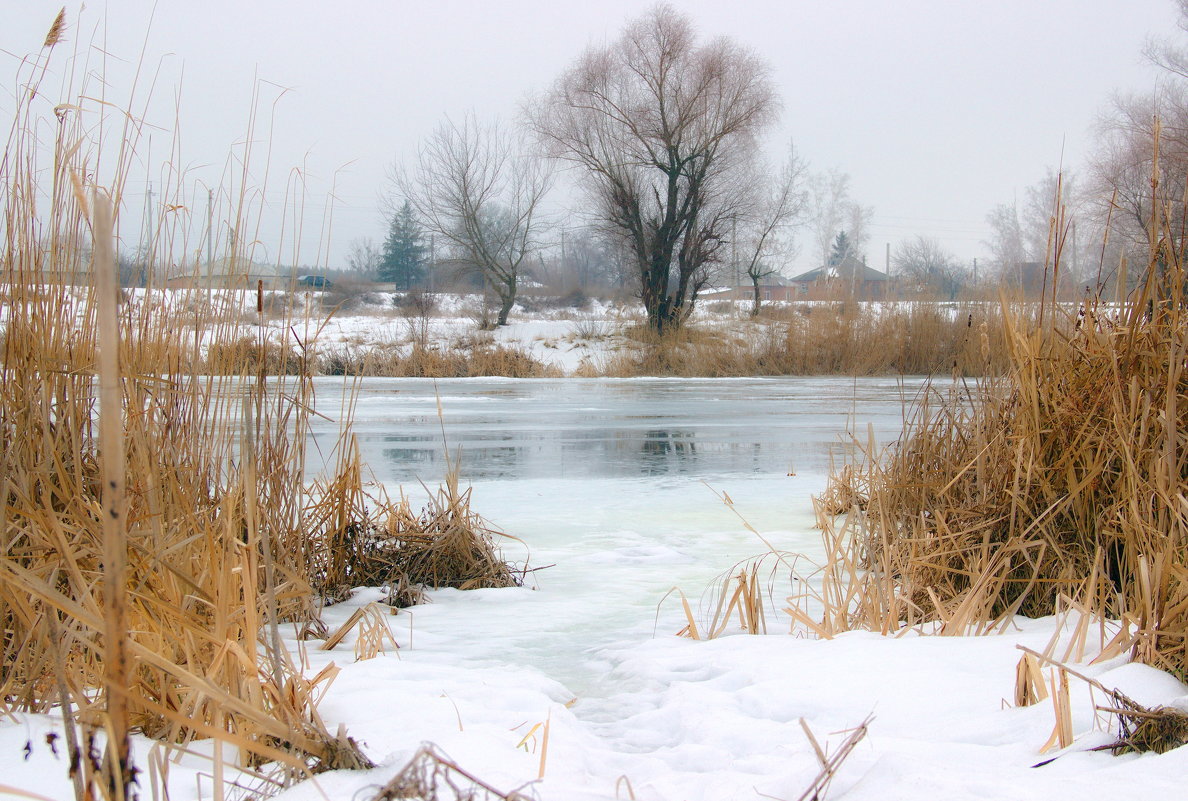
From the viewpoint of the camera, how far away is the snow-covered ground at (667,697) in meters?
1.47

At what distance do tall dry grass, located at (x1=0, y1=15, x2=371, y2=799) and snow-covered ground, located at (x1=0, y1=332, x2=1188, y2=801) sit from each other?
5.3 inches

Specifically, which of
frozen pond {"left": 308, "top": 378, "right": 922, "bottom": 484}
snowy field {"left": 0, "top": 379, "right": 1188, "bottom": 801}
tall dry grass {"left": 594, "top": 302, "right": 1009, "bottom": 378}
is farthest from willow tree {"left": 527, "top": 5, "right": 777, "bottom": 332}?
snowy field {"left": 0, "top": 379, "right": 1188, "bottom": 801}

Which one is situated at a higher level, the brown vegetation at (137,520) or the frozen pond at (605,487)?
the brown vegetation at (137,520)

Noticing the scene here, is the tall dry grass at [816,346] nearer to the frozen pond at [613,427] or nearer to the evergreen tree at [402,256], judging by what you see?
the frozen pond at [613,427]

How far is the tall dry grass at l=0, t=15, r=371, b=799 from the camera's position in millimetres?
1182

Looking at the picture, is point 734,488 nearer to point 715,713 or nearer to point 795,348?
point 715,713

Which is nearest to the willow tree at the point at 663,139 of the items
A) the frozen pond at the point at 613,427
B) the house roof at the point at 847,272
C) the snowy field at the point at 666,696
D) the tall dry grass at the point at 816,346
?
the tall dry grass at the point at 816,346

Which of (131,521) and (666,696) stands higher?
(131,521)

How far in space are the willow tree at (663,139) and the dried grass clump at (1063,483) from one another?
18554 mm

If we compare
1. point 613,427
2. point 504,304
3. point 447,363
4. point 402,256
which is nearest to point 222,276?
point 613,427

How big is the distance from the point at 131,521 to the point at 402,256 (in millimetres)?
53751

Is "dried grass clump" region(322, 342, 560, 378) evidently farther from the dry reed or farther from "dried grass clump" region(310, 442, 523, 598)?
the dry reed

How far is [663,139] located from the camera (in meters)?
22.5

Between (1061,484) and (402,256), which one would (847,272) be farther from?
(1061,484)
